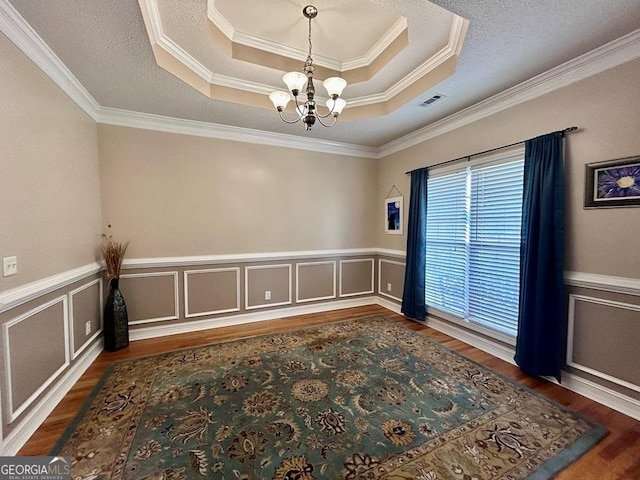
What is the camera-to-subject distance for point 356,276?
4.76 m

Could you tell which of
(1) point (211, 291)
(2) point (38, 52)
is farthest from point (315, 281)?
(2) point (38, 52)

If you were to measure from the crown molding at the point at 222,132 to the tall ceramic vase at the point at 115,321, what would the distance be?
193cm

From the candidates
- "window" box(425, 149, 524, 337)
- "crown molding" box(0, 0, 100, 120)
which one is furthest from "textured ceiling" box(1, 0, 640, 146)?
"window" box(425, 149, 524, 337)

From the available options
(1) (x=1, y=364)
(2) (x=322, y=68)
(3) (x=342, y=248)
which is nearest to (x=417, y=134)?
(2) (x=322, y=68)

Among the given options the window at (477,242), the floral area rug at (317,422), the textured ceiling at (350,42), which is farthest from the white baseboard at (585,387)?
the textured ceiling at (350,42)

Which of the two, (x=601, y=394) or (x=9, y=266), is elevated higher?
(x=9, y=266)

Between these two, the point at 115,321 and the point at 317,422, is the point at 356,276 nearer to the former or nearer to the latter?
the point at 317,422

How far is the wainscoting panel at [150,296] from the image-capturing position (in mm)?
3314

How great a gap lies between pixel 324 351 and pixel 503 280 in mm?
2132

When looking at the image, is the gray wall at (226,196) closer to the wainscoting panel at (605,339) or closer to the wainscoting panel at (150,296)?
the wainscoting panel at (150,296)

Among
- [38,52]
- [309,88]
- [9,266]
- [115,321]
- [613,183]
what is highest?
[38,52]

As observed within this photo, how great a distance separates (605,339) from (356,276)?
3.10 metres

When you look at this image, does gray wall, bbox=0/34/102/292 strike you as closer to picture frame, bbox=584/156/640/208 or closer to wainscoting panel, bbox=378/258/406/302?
wainscoting panel, bbox=378/258/406/302

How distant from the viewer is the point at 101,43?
6.67 feet
